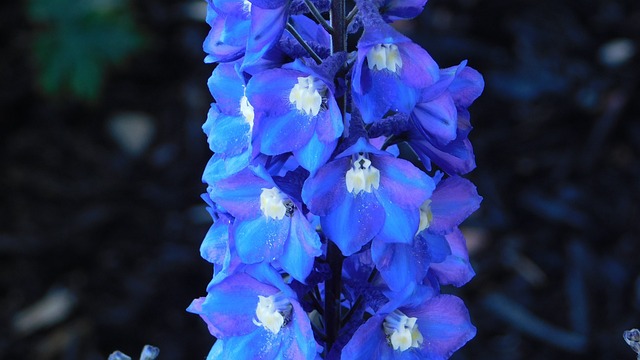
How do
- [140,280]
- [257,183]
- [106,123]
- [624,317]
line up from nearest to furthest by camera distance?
[257,183] < [624,317] < [140,280] < [106,123]

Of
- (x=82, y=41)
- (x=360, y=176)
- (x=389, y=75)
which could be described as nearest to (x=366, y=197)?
(x=360, y=176)

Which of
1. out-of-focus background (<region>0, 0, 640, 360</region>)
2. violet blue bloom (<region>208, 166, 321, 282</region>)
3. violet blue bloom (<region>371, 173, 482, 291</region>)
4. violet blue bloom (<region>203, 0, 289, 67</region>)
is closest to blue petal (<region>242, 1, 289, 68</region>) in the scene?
violet blue bloom (<region>203, 0, 289, 67</region>)

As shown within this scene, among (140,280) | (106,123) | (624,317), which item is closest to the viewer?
(624,317)

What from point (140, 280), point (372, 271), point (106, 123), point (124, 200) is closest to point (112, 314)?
point (140, 280)

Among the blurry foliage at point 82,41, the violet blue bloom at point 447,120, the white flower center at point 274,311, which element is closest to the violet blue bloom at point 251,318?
the white flower center at point 274,311

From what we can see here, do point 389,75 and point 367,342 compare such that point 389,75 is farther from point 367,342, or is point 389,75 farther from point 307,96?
point 367,342

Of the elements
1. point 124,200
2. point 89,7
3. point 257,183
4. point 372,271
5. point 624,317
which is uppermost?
point 257,183

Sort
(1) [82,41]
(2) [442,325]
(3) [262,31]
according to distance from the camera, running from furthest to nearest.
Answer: (1) [82,41] < (2) [442,325] < (3) [262,31]

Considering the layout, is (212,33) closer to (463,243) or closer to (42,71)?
(463,243)
